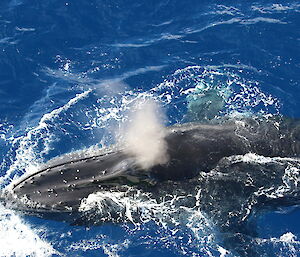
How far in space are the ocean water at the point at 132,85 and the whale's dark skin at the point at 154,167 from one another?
3.75ft

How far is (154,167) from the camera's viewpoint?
75.0 feet

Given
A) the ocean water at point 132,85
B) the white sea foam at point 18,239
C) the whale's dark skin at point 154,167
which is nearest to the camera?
the whale's dark skin at point 154,167

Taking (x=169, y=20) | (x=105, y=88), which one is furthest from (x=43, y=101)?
(x=169, y=20)

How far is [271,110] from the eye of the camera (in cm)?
2923

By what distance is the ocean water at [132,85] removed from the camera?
23328 mm

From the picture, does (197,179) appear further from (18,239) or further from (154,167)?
(18,239)

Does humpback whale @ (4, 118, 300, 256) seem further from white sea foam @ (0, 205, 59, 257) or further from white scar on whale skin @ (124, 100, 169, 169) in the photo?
white sea foam @ (0, 205, 59, 257)

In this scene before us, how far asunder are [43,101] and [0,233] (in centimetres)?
1014

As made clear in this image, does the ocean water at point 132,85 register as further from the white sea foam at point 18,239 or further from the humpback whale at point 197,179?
the humpback whale at point 197,179

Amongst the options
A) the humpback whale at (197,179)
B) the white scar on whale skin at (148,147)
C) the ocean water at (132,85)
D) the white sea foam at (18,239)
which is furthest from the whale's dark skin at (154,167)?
the white sea foam at (18,239)

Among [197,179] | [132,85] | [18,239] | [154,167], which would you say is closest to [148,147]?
[154,167]

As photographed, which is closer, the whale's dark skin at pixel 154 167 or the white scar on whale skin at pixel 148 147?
the whale's dark skin at pixel 154 167

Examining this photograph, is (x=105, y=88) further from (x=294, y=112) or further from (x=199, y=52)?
(x=294, y=112)

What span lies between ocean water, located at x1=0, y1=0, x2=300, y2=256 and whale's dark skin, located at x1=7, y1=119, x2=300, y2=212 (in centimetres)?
114
